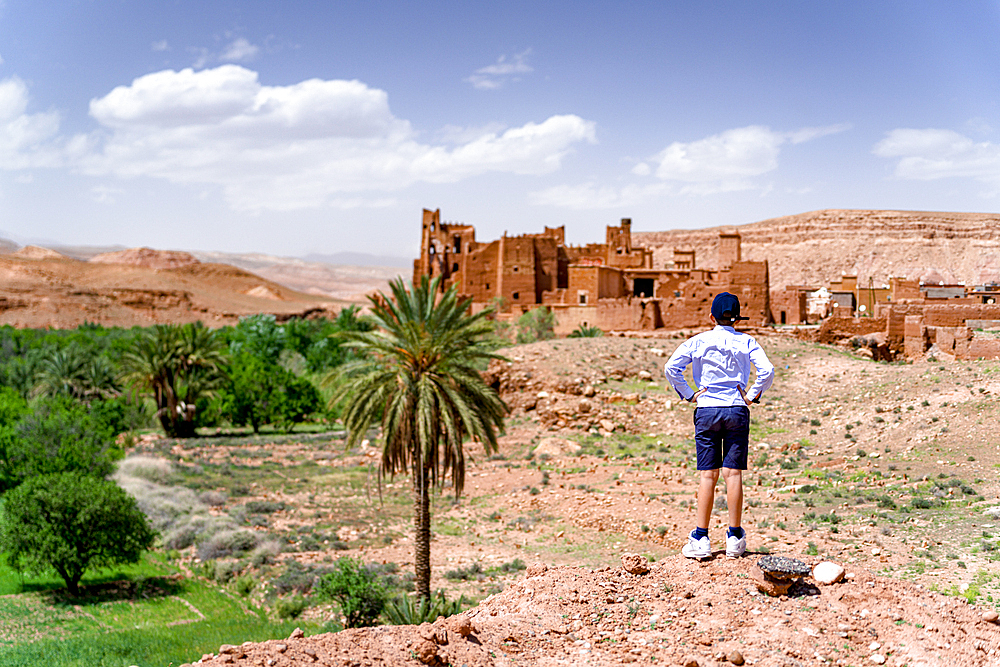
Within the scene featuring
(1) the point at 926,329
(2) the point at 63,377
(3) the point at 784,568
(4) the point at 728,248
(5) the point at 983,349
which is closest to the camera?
(3) the point at 784,568

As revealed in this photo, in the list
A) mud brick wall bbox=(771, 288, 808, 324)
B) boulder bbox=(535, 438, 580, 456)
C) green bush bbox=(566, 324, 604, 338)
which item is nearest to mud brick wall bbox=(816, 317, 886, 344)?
mud brick wall bbox=(771, 288, 808, 324)

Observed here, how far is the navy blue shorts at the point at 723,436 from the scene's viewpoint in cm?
583

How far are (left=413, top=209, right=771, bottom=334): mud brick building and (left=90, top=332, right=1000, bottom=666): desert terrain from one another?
321 cm

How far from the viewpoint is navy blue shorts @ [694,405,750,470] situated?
5828 millimetres

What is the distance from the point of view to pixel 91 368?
40344 millimetres

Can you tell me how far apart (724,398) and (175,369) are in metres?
34.5

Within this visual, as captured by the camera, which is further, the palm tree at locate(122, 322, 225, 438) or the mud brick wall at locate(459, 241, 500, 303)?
the mud brick wall at locate(459, 241, 500, 303)

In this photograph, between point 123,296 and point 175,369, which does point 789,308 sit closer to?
point 175,369

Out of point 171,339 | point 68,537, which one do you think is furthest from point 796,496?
point 171,339

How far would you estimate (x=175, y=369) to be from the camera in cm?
3562

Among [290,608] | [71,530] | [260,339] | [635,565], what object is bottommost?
[290,608]

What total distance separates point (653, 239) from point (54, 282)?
90551 millimetres

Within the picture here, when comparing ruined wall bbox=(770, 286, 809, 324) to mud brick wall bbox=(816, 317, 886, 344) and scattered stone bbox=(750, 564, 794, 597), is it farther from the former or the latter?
scattered stone bbox=(750, 564, 794, 597)

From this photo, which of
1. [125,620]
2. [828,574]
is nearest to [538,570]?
[828,574]
